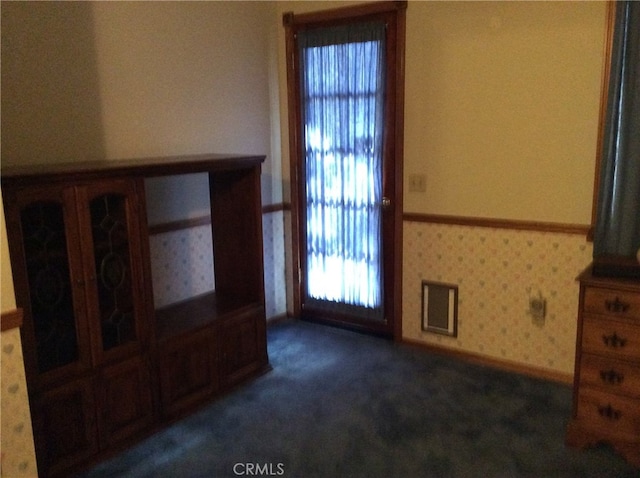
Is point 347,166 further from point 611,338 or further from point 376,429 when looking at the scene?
point 611,338

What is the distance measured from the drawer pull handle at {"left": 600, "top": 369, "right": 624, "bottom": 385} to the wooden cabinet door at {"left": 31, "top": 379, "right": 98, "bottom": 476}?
2.27m

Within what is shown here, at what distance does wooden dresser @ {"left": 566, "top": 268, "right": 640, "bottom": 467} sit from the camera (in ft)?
7.90

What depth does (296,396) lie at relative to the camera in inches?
124

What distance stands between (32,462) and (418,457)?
63.2 inches

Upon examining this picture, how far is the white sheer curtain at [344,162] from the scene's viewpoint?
12.0ft

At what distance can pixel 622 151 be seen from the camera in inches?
111

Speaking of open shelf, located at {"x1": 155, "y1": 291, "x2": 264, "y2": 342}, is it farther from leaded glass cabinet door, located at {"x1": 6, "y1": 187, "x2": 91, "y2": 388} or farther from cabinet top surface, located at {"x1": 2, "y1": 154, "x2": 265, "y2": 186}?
cabinet top surface, located at {"x1": 2, "y1": 154, "x2": 265, "y2": 186}

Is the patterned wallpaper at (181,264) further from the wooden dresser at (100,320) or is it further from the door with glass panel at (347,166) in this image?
the door with glass panel at (347,166)

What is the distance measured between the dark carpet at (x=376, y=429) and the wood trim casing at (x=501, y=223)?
880 mm

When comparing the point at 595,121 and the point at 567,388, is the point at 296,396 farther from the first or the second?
the point at 595,121

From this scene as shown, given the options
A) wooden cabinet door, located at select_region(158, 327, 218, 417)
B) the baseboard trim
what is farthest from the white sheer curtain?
wooden cabinet door, located at select_region(158, 327, 218, 417)

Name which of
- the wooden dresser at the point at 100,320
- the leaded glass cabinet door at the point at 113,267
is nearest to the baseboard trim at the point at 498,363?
the wooden dresser at the point at 100,320

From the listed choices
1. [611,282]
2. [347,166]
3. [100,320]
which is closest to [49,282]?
[100,320]

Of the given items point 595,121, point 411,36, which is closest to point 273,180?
point 411,36
